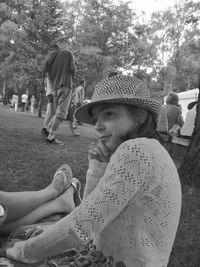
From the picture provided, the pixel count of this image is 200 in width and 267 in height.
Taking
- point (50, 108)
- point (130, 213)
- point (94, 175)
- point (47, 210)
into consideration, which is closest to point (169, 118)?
point (50, 108)

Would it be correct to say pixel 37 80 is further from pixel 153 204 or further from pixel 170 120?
pixel 153 204

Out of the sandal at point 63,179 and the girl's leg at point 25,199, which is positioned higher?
the sandal at point 63,179

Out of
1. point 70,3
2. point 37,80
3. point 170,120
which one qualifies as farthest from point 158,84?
point 170,120

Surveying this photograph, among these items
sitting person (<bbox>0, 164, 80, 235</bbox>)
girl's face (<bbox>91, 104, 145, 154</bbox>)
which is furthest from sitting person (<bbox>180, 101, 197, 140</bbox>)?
girl's face (<bbox>91, 104, 145, 154</bbox>)

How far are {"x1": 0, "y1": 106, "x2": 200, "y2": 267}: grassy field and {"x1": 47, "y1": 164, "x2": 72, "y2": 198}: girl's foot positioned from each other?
2.95ft

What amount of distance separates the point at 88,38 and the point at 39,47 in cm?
775

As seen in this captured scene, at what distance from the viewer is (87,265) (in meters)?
1.46

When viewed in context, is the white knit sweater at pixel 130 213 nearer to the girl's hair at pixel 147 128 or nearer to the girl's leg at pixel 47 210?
the girl's hair at pixel 147 128

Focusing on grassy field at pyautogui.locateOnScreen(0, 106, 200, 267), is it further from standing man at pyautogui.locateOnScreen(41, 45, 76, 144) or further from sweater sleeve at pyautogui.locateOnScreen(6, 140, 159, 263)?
sweater sleeve at pyautogui.locateOnScreen(6, 140, 159, 263)

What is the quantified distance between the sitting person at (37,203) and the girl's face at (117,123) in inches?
41.8

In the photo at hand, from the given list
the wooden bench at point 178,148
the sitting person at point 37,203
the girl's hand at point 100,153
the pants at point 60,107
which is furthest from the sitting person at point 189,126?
the girl's hand at point 100,153

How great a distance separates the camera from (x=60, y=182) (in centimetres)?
278

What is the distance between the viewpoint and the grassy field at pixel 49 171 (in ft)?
8.59

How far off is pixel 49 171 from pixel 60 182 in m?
1.46
